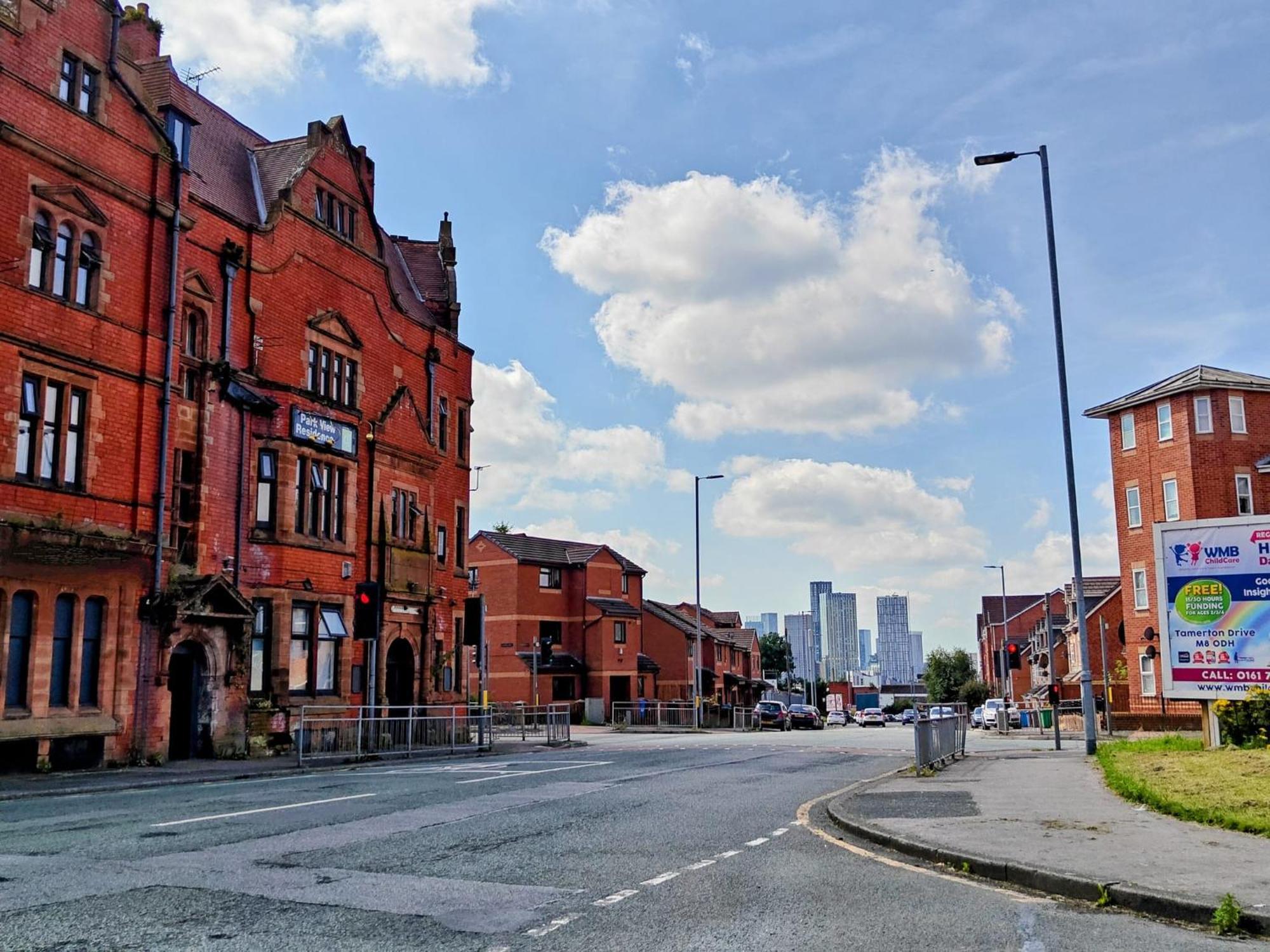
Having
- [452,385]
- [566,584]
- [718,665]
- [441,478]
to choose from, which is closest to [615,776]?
[441,478]

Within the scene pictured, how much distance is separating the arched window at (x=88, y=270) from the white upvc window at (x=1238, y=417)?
43.2 metres

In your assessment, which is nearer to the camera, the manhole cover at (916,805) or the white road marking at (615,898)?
the white road marking at (615,898)

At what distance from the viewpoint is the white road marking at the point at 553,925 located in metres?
7.04

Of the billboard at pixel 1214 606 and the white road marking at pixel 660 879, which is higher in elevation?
the billboard at pixel 1214 606

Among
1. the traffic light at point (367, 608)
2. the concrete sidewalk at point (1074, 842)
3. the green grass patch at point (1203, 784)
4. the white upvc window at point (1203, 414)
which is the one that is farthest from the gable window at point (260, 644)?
the white upvc window at point (1203, 414)

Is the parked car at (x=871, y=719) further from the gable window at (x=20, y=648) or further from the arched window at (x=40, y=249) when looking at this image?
the arched window at (x=40, y=249)

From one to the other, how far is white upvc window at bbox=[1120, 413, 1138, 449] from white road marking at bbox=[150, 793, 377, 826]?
43.4m

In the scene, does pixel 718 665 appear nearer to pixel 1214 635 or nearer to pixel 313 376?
pixel 313 376

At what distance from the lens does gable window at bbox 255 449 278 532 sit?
90.8 feet

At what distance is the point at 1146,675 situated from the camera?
161ft

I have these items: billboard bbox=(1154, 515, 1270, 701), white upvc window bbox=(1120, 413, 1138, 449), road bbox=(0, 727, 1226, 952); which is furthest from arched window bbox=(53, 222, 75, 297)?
white upvc window bbox=(1120, 413, 1138, 449)

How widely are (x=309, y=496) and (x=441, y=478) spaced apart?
836 centimetres

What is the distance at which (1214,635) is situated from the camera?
2031cm

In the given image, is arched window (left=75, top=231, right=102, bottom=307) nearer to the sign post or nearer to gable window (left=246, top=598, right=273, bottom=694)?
gable window (left=246, top=598, right=273, bottom=694)
